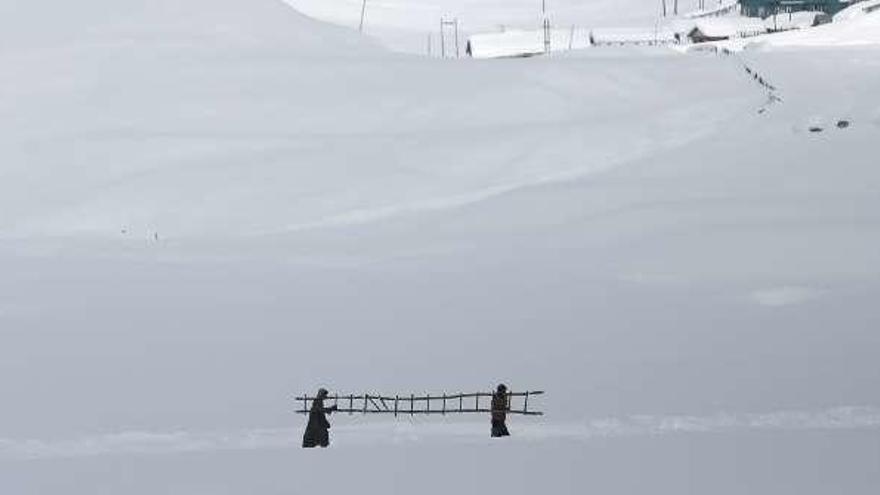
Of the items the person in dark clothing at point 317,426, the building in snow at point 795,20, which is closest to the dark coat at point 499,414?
the person in dark clothing at point 317,426

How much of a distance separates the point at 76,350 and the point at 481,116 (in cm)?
2974

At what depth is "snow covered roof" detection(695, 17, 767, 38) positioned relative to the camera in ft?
287

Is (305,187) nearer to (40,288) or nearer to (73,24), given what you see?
(40,288)

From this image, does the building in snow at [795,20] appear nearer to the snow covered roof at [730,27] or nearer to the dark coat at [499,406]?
the snow covered roof at [730,27]

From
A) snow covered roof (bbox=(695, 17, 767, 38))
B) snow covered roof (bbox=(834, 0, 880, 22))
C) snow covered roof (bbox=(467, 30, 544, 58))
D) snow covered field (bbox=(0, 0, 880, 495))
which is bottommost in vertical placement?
snow covered field (bbox=(0, 0, 880, 495))

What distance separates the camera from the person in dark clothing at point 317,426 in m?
16.4

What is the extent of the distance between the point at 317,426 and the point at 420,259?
16590 millimetres

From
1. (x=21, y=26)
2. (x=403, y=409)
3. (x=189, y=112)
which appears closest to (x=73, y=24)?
(x=21, y=26)

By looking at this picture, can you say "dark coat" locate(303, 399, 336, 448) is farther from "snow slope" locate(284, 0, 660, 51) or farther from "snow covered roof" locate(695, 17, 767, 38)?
"snow slope" locate(284, 0, 660, 51)

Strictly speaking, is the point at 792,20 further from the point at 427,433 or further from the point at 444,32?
the point at 427,433

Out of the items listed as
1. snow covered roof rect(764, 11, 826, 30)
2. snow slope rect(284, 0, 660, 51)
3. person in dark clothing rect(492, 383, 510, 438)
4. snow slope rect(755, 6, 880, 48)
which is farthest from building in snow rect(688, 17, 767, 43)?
person in dark clothing rect(492, 383, 510, 438)

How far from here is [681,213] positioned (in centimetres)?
3634

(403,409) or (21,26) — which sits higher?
(21,26)

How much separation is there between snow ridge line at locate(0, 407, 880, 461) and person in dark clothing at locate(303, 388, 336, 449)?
1.62ft
